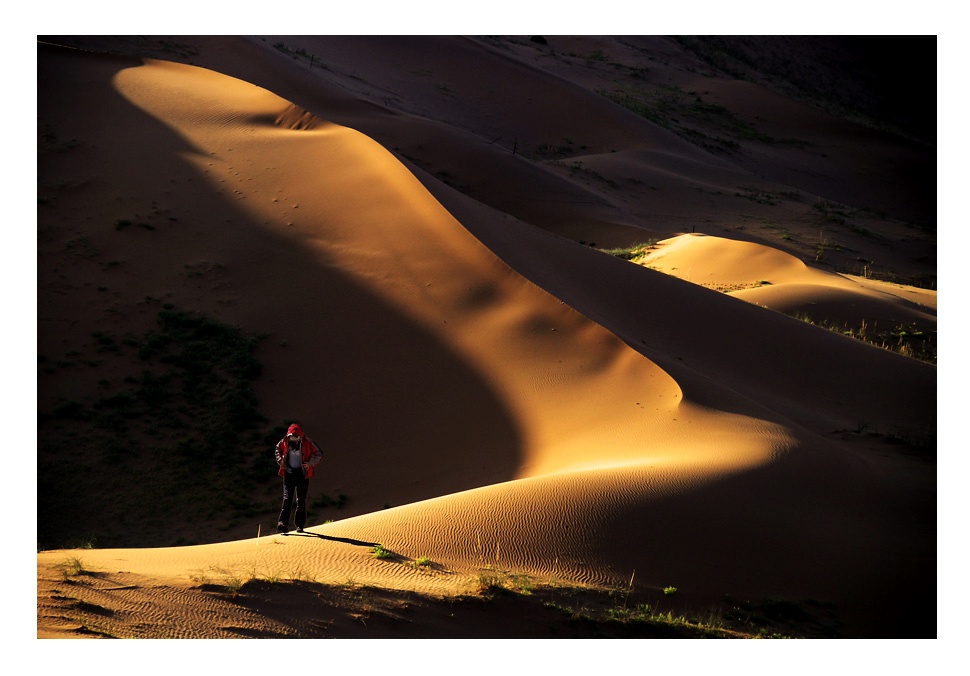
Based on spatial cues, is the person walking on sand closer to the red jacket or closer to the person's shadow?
the red jacket

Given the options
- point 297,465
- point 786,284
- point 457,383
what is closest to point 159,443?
point 297,465

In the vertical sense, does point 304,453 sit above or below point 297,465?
above

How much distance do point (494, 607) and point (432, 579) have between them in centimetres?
63

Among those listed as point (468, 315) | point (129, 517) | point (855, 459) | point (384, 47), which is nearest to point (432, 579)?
point (129, 517)

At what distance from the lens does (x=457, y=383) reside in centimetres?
1195

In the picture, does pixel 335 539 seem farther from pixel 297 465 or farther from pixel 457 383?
pixel 457 383

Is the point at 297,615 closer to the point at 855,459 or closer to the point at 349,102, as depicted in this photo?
the point at 855,459


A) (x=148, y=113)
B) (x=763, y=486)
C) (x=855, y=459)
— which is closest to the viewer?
(x=763, y=486)

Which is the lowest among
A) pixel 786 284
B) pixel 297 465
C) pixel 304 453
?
pixel 297 465

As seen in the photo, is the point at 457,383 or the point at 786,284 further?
the point at 786,284

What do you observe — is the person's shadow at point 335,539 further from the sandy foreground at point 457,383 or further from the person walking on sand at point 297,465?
the person walking on sand at point 297,465

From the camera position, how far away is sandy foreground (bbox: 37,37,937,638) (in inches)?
280

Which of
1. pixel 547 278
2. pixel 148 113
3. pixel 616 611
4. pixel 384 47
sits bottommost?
pixel 616 611

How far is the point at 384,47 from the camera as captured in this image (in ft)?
140
